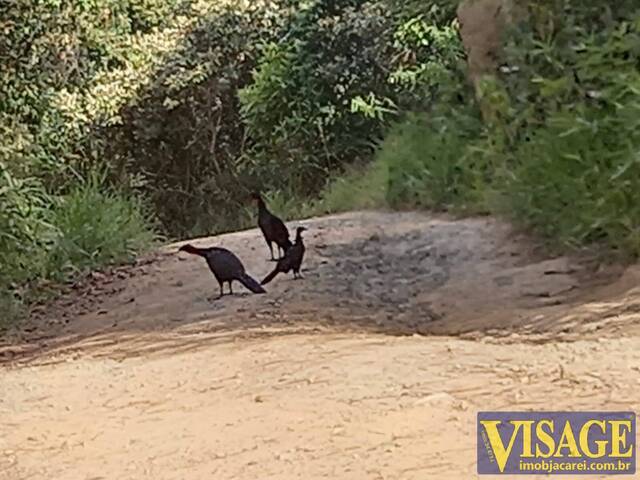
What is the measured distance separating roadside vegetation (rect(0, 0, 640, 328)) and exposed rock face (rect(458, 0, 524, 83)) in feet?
1.05

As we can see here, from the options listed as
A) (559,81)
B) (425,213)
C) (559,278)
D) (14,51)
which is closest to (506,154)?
(425,213)

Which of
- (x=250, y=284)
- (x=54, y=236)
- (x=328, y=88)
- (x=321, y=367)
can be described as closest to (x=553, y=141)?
(x=250, y=284)

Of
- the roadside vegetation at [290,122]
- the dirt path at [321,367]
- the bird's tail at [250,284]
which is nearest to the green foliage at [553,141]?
the roadside vegetation at [290,122]

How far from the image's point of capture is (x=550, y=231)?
6.71m

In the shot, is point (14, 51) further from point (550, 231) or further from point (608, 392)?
point (608, 392)

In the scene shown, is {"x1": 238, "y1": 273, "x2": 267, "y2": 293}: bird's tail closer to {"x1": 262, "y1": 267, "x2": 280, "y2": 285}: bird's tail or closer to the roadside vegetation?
{"x1": 262, "y1": 267, "x2": 280, "y2": 285}: bird's tail

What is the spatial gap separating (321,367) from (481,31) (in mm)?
7152

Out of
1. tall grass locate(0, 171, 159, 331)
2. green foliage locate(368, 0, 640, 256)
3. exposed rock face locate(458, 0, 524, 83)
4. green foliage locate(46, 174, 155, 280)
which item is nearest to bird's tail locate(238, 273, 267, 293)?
tall grass locate(0, 171, 159, 331)

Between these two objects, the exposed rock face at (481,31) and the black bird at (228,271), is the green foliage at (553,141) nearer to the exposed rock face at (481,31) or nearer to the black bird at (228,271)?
the exposed rock face at (481,31)

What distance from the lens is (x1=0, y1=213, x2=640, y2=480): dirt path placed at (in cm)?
318

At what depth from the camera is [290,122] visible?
47.8 feet

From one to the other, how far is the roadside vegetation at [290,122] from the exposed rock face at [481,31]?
320 mm

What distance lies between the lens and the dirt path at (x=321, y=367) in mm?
3182

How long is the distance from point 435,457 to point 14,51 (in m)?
7.30
